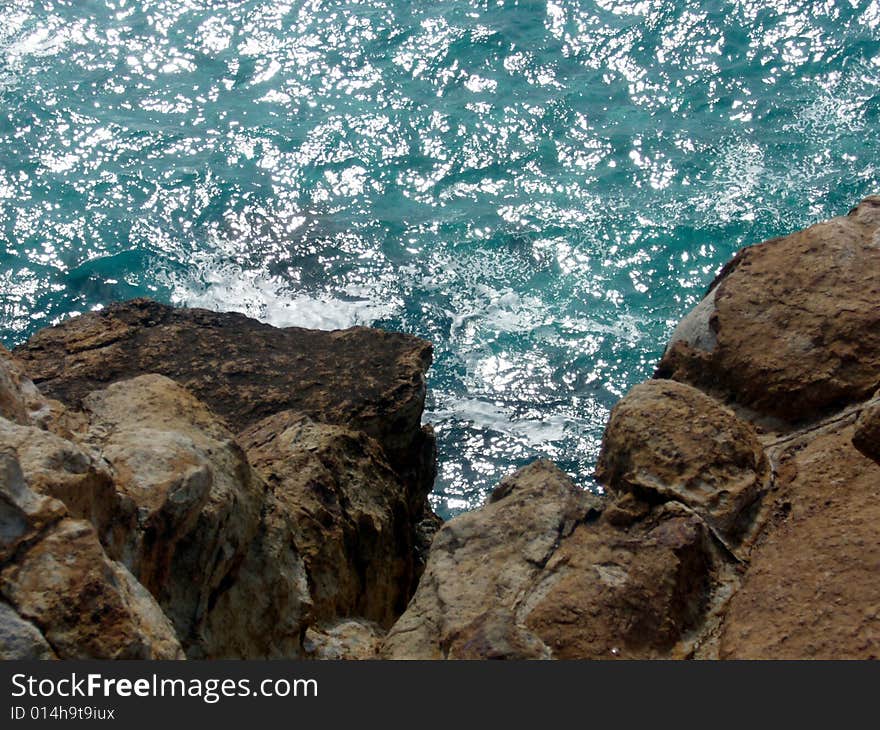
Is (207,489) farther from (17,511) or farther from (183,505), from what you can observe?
(17,511)

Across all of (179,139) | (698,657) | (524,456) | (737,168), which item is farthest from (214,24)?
(698,657)

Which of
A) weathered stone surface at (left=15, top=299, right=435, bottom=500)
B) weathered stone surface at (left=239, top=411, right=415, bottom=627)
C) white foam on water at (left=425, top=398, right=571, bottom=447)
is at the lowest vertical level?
weathered stone surface at (left=239, top=411, right=415, bottom=627)

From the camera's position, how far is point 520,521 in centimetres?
546

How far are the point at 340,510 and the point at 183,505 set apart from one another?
1.83 metres

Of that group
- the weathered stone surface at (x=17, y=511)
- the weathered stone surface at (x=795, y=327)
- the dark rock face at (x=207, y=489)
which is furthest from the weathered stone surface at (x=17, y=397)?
the weathered stone surface at (x=795, y=327)

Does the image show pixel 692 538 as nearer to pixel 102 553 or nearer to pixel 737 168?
pixel 102 553

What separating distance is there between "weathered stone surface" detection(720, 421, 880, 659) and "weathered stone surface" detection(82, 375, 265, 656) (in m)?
2.31

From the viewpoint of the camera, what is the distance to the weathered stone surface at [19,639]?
11.3ft

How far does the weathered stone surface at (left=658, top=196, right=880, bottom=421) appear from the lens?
5.67 meters

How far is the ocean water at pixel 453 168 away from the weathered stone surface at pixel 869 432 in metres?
6.49

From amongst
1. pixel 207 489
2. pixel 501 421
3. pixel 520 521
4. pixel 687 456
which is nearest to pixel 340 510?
pixel 520 521

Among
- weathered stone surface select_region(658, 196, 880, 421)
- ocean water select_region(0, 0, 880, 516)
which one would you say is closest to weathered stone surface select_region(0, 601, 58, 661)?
weathered stone surface select_region(658, 196, 880, 421)

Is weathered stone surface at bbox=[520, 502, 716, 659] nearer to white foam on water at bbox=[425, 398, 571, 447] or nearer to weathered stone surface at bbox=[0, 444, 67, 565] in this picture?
weathered stone surface at bbox=[0, 444, 67, 565]

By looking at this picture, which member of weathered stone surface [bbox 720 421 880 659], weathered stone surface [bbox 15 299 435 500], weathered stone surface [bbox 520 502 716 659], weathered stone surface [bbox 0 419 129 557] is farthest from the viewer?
weathered stone surface [bbox 15 299 435 500]
